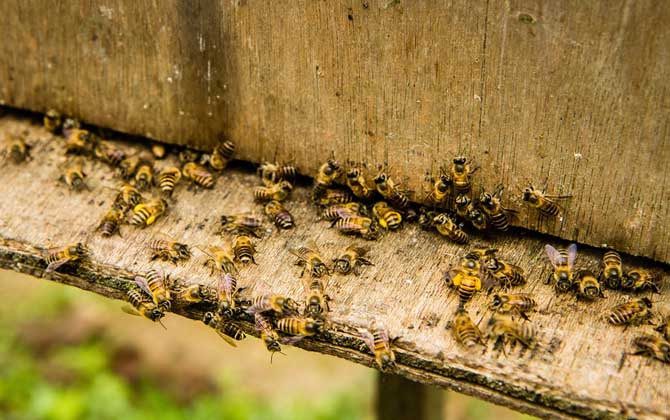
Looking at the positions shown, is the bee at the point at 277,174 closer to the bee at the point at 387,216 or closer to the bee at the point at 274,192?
the bee at the point at 274,192

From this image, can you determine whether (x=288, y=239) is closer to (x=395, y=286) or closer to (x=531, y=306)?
(x=395, y=286)

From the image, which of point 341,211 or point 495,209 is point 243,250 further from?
point 495,209

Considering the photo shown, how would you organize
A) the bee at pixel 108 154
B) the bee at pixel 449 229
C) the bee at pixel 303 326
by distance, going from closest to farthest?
the bee at pixel 303 326
the bee at pixel 449 229
the bee at pixel 108 154

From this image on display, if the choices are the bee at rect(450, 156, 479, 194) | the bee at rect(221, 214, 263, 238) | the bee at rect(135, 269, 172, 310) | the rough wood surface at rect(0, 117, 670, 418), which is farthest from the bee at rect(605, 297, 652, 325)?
the bee at rect(135, 269, 172, 310)

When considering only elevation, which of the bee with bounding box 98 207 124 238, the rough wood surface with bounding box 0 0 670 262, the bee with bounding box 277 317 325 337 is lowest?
the bee with bounding box 277 317 325 337

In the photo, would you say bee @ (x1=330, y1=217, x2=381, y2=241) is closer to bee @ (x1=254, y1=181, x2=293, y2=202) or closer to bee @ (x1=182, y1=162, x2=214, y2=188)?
bee @ (x1=254, y1=181, x2=293, y2=202)

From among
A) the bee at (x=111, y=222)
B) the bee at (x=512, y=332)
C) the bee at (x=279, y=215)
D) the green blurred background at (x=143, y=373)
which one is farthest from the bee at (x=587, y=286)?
the green blurred background at (x=143, y=373)
